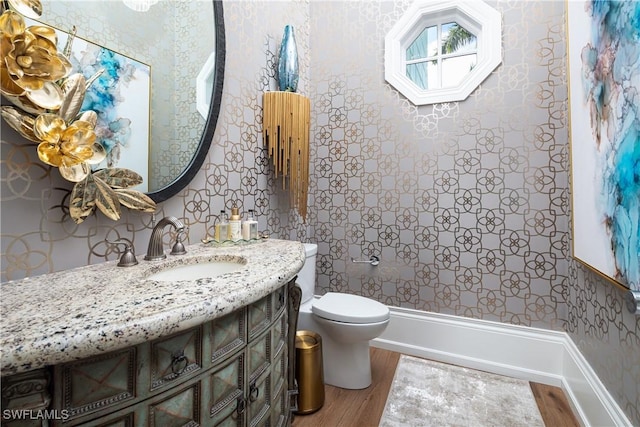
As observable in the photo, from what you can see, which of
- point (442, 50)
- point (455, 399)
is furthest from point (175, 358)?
point (442, 50)

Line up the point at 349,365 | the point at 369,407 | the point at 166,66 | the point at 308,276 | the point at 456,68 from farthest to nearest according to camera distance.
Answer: the point at 456,68 < the point at 308,276 < the point at 349,365 < the point at 369,407 < the point at 166,66

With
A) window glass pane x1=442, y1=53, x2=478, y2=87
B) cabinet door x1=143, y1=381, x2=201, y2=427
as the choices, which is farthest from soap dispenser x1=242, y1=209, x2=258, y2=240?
window glass pane x1=442, y1=53, x2=478, y2=87

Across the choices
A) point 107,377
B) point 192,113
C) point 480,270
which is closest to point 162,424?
point 107,377

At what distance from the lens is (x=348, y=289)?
2.34 m

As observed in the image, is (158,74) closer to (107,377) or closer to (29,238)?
(29,238)

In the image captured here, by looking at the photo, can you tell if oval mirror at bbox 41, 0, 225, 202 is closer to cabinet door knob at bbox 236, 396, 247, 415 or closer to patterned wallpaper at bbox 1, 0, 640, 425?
patterned wallpaper at bbox 1, 0, 640, 425

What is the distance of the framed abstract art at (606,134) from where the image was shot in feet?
3.15

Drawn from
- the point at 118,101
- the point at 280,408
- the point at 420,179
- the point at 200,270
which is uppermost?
the point at 118,101

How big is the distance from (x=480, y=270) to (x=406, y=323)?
636 mm

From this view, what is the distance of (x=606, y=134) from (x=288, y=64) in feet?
5.50

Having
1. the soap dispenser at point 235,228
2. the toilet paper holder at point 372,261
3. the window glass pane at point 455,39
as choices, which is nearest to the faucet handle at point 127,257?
the soap dispenser at point 235,228

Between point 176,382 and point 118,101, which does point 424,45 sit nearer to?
point 118,101

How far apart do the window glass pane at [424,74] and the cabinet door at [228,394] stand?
2103 mm

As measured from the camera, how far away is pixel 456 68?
81.8 inches
